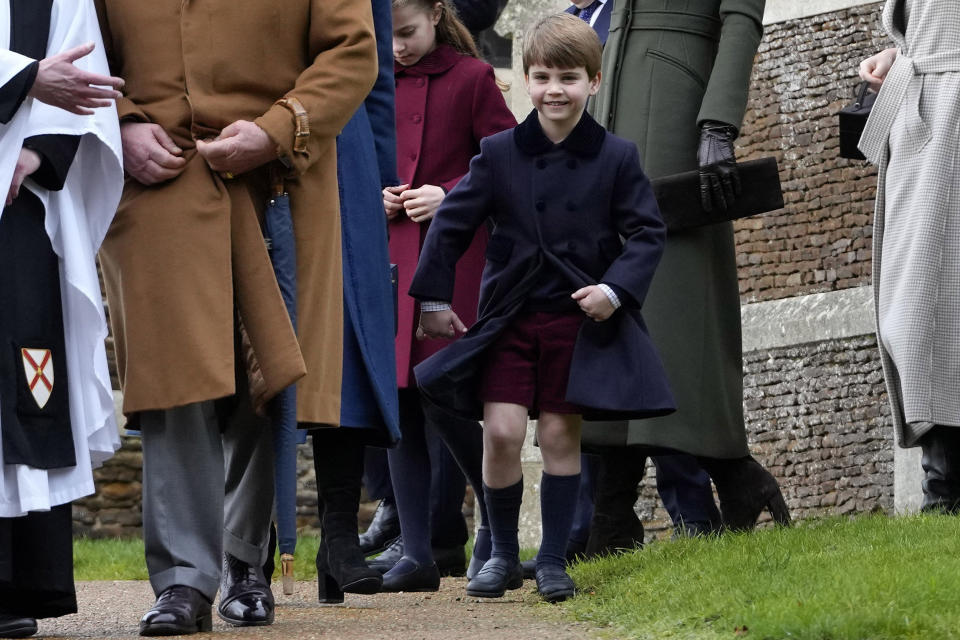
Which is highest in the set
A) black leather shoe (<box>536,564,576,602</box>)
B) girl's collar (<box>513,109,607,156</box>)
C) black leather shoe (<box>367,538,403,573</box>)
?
girl's collar (<box>513,109,607,156</box>)

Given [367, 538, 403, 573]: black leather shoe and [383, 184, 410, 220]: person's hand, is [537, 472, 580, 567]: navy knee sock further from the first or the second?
[383, 184, 410, 220]: person's hand

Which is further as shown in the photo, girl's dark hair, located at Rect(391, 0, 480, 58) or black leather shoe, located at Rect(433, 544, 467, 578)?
black leather shoe, located at Rect(433, 544, 467, 578)

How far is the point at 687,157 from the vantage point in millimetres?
6625

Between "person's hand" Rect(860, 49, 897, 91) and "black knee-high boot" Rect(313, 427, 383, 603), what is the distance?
2373 millimetres

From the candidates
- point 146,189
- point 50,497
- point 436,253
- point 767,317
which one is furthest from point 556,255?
point 767,317

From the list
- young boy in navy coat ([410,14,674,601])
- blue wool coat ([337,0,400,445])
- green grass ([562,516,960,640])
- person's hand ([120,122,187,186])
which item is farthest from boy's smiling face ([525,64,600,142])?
green grass ([562,516,960,640])

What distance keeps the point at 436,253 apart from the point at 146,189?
107 centimetres

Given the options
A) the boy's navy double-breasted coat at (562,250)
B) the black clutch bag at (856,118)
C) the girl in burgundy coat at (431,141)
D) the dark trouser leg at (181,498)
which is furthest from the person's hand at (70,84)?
the black clutch bag at (856,118)

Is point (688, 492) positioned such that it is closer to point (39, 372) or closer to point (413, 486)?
point (413, 486)

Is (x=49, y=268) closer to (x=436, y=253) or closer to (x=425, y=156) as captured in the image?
(x=436, y=253)

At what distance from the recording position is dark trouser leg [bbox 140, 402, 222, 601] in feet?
15.7

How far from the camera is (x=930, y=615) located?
4113mm

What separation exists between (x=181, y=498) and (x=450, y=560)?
7.30ft

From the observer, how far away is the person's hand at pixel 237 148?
16.1 ft
